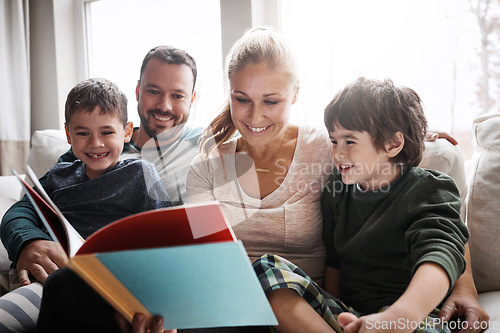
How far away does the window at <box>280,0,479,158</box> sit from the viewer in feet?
6.21

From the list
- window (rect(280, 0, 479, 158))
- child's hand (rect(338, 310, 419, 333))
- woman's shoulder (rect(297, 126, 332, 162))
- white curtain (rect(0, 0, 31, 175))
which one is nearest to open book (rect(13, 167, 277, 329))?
child's hand (rect(338, 310, 419, 333))

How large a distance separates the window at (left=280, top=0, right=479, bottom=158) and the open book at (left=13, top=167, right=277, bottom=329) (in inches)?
46.9

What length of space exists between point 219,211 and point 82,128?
795mm

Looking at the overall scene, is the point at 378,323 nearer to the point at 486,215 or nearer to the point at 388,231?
the point at 388,231

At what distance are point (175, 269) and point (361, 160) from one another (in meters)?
0.64

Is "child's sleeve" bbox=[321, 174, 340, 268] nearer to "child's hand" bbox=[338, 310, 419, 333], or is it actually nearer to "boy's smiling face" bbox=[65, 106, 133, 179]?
"child's hand" bbox=[338, 310, 419, 333]

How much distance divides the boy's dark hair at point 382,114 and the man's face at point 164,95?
57cm

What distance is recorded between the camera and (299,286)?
38.0 inches

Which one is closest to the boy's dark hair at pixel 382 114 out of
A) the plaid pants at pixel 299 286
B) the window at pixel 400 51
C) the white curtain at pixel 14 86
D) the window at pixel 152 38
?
the plaid pants at pixel 299 286

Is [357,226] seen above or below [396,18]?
below

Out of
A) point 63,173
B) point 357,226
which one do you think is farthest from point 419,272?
point 63,173

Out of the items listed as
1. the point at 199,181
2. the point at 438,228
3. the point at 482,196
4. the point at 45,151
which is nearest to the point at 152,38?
the point at 45,151

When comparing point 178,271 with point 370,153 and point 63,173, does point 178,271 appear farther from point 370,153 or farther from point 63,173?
point 63,173

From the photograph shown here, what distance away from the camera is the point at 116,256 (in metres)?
0.62
